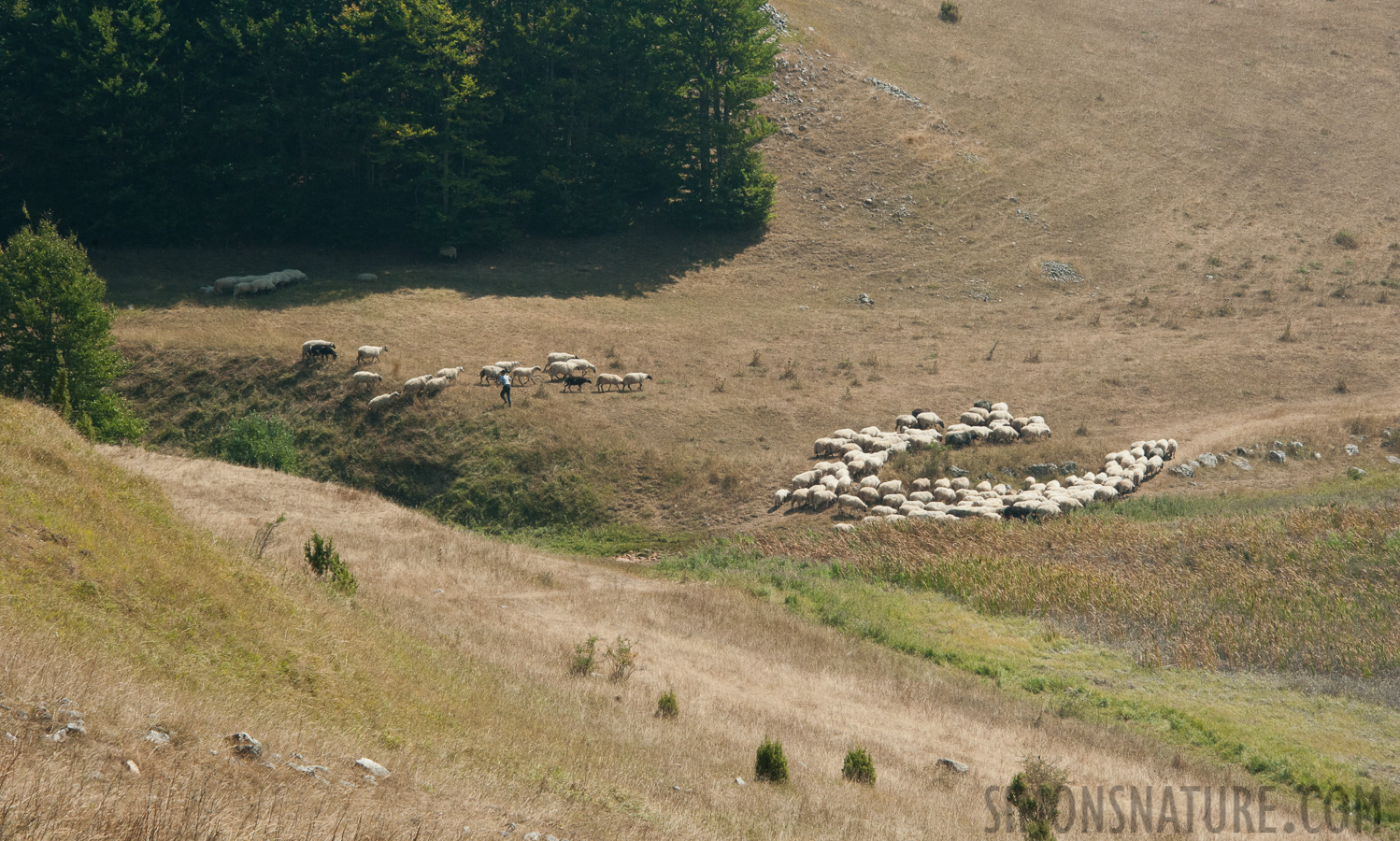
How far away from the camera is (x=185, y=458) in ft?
104

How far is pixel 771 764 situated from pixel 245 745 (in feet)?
22.3

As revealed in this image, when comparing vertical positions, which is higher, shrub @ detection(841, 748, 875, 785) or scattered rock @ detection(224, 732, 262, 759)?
scattered rock @ detection(224, 732, 262, 759)

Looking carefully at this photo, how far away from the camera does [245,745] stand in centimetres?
908

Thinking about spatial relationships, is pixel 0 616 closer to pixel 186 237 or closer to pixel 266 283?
pixel 266 283

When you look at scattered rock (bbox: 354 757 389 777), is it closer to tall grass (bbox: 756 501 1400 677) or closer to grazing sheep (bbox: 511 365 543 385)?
tall grass (bbox: 756 501 1400 677)

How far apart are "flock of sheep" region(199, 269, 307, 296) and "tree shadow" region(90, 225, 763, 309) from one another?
0.30 meters

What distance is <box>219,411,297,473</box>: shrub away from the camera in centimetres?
3434

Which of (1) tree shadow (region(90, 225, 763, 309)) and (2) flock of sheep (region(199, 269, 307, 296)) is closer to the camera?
(2) flock of sheep (region(199, 269, 307, 296))

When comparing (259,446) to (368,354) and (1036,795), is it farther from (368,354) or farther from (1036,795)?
(1036,795)

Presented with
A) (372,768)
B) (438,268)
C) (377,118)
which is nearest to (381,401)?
(438,268)

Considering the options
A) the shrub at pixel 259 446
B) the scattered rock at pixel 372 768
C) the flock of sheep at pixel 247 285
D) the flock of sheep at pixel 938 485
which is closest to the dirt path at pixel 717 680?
the scattered rock at pixel 372 768

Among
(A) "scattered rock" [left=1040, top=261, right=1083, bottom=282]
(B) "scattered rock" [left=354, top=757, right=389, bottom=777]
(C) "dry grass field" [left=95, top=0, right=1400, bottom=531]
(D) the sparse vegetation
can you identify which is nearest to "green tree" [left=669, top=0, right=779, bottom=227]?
(C) "dry grass field" [left=95, top=0, right=1400, bottom=531]

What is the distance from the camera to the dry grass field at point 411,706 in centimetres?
832

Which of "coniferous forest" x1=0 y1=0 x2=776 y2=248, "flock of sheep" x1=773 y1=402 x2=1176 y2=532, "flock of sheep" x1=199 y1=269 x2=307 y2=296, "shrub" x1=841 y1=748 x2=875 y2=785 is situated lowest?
"flock of sheep" x1=773 y1=402 x2=1176 y2=532
